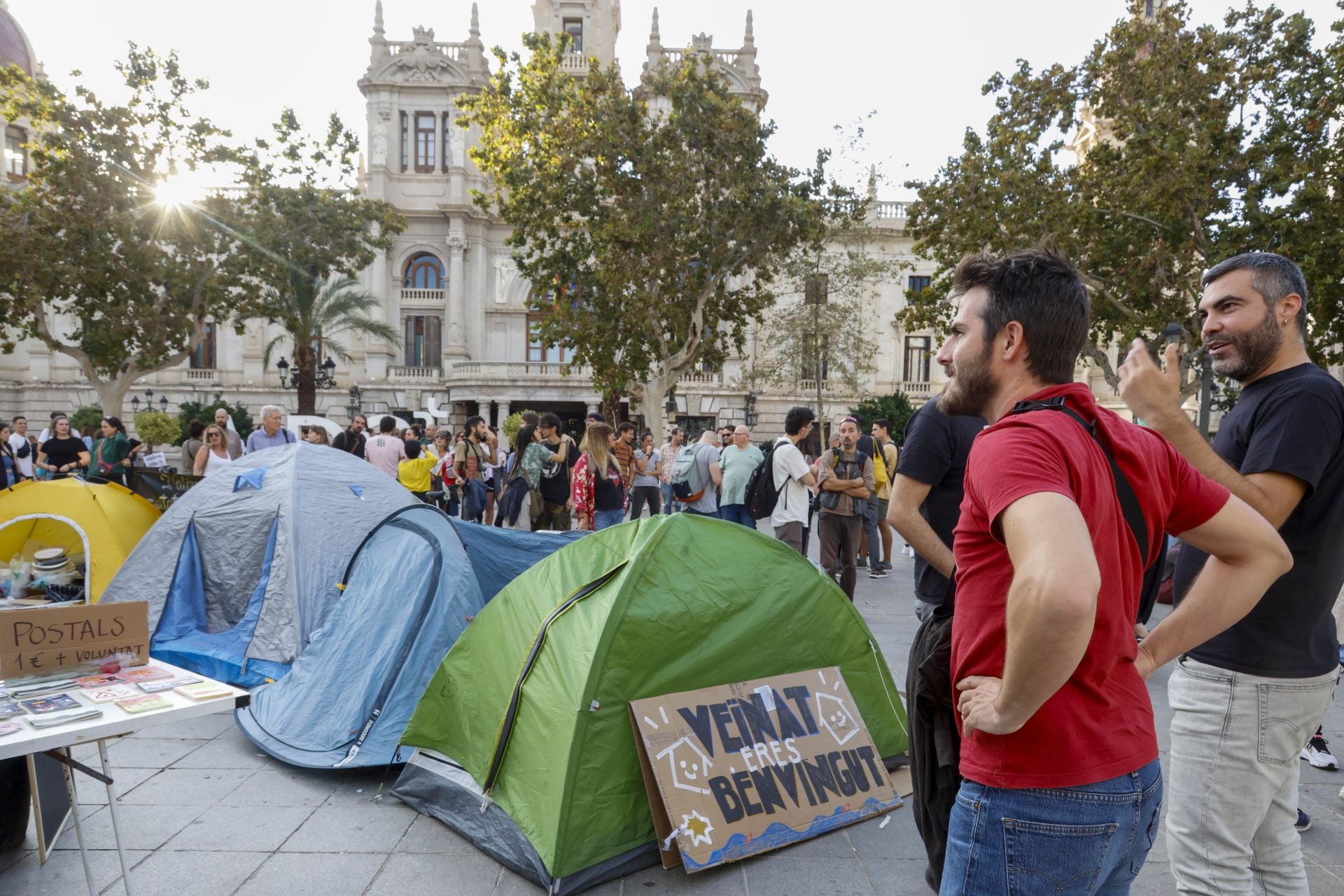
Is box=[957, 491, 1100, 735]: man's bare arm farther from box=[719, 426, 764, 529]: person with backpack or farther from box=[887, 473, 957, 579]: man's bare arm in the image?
box=[719, 426, 764, 529]: person with backpack

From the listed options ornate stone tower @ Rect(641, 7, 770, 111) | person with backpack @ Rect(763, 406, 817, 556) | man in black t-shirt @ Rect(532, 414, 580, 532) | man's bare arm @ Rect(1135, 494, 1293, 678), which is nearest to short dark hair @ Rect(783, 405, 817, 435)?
person with backpack @ Rect(763, 406, 817, 556)

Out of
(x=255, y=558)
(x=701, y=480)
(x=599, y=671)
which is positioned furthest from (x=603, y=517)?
(x=599, y=671)

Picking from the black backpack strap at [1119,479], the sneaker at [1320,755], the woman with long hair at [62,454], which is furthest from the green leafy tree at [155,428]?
the black backpack strap at [1119,479]

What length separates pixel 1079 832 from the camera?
1.35 m

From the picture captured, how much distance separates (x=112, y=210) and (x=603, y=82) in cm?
1155

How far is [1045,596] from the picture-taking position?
46.4 inches

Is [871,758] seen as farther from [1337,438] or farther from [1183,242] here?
[1183,242]

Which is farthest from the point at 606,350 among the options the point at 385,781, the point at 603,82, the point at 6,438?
the point at 385,781

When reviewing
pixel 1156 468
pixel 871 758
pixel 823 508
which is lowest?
pixel 871 758

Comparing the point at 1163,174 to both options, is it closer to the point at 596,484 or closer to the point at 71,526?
the point at 596,484

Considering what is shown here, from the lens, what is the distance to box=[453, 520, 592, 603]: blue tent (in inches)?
211

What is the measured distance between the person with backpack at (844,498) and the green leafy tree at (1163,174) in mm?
8459

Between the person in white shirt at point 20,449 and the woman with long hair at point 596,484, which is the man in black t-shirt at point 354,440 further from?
the person in white shirt at point 20,449

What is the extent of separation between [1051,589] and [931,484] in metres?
1.85
